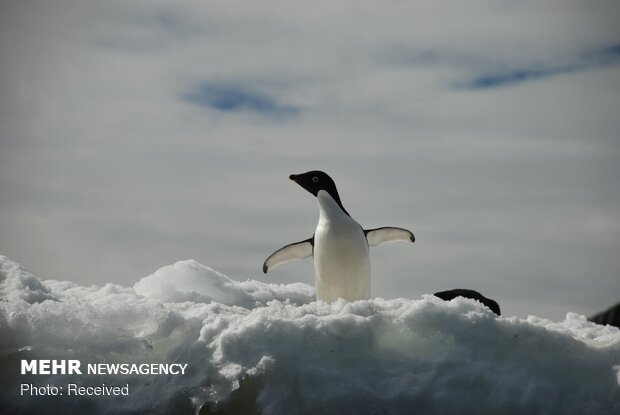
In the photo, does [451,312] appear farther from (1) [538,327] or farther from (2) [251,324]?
(2) [251,324]

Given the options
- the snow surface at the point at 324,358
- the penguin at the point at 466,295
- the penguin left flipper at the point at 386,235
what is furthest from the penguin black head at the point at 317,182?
the snow surface at the point at 324,358

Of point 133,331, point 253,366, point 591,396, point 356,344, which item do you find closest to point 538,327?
point 591,396

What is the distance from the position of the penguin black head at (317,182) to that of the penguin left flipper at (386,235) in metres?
0.55

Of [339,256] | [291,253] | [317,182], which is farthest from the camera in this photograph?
[291,253]

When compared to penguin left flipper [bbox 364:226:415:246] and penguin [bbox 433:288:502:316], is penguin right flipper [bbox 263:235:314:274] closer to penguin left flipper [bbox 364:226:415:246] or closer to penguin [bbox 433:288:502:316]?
penguin left flipper [bbox 364:226:415:246]

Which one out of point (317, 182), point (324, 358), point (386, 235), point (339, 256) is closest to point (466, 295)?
point (386, 235)

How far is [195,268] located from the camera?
8898mm

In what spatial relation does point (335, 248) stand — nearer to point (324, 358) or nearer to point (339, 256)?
point (339, 256)

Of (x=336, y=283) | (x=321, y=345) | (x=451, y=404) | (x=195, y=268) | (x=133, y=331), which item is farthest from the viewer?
(x=195, y=268)

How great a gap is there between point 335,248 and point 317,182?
0.77 m

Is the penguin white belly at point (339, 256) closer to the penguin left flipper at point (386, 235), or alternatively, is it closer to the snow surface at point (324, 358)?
the penguin left flipper at point (386, 235)

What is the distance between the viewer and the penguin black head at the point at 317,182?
8.21 meters

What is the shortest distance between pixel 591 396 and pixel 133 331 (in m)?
3.40

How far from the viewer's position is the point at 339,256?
309 inches
